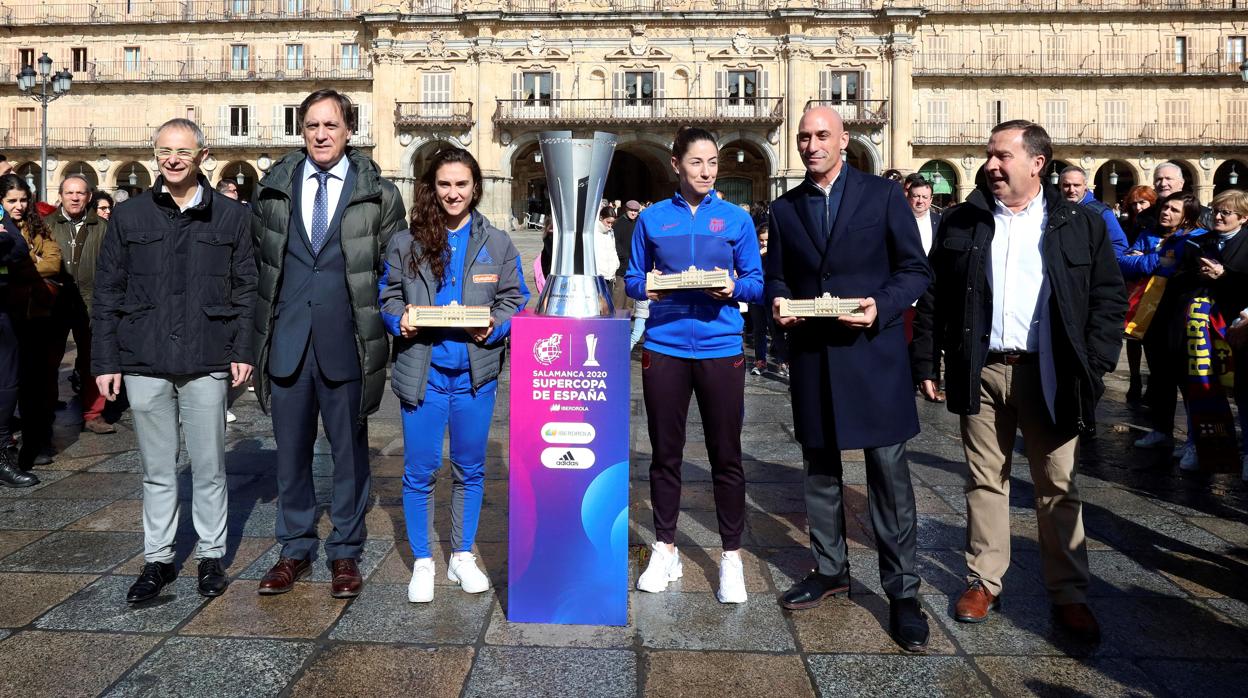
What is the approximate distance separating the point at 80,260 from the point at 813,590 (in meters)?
5.93

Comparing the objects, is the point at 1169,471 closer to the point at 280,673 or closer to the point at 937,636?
the point at 937,636

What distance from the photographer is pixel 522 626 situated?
318cm

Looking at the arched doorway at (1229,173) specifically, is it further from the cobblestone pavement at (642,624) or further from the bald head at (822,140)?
the bald head at (822,140)

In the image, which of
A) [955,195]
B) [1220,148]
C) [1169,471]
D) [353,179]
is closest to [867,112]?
[955,195]

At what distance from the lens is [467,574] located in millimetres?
3461

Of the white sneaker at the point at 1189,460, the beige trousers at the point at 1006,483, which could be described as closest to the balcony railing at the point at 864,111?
the white sneaker at the point at 1189,460

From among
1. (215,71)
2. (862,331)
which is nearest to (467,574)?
(862,331)

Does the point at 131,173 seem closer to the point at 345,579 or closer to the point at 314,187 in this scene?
the point at 314,187

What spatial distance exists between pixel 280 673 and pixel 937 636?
7.02ft

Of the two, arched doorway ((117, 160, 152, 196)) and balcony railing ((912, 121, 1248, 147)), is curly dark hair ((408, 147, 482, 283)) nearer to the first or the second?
balcony railing ((912, 121, 1248, 147))

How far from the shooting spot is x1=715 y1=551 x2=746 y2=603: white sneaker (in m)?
3.39

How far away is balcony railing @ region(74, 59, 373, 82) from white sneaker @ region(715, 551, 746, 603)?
32.9m

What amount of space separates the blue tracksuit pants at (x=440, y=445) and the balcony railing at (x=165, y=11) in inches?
1331

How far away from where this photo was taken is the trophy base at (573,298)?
10.6ft
